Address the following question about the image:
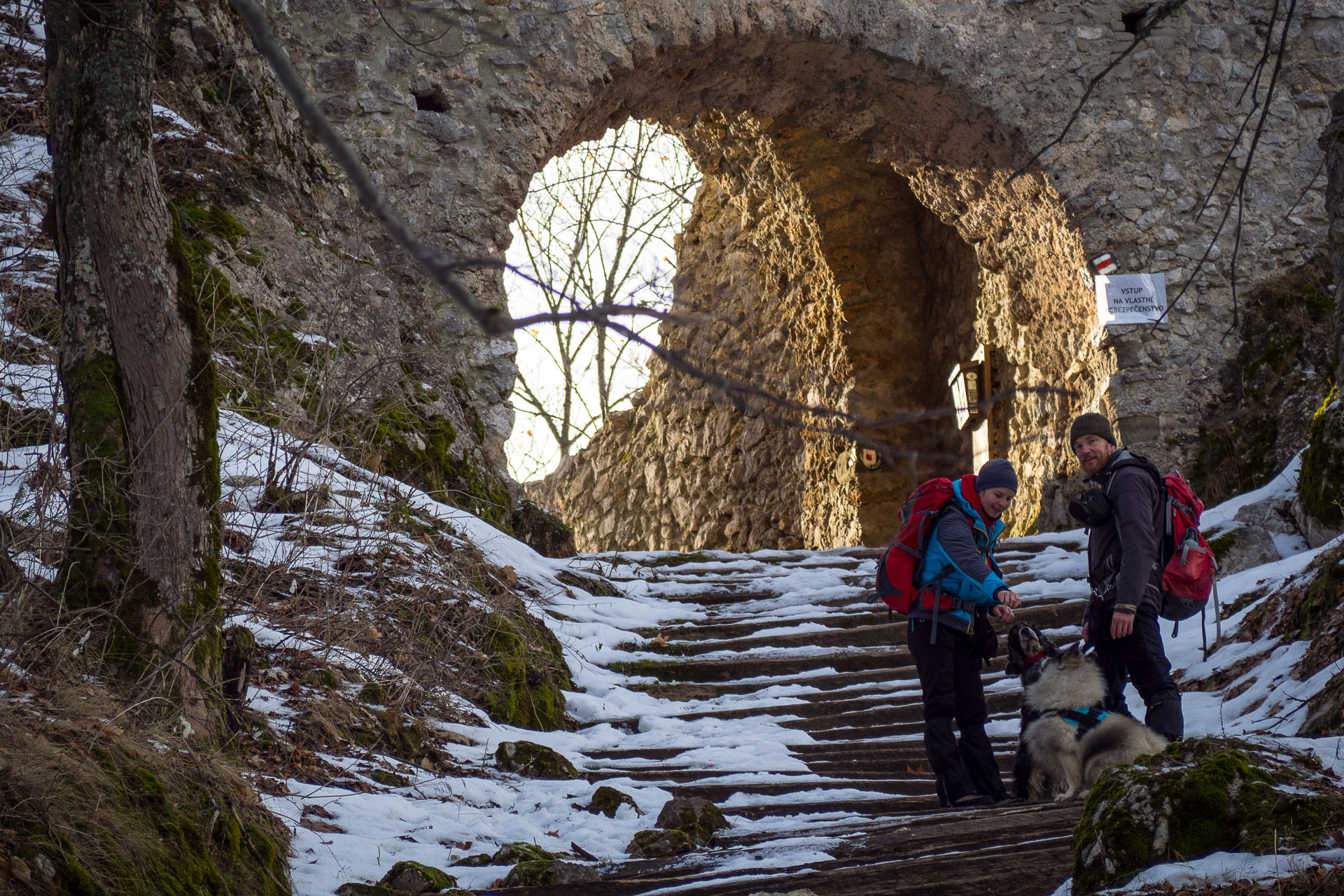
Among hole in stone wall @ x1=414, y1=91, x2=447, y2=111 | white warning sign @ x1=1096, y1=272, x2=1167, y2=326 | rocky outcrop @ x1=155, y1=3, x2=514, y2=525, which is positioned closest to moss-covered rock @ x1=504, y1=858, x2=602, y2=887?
rocky outcrop @ x1=155, y1=3, x2=514, y2=525

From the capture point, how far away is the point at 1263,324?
8703 millimetres

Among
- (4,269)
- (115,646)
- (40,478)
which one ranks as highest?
(4,269)

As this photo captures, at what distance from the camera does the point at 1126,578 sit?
3746 millimetres

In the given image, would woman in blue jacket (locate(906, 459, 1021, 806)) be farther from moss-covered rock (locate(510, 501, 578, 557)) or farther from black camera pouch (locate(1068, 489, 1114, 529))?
moss-covered rock (locate(510, 501, 578, 557))

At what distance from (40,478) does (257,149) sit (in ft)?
13.5

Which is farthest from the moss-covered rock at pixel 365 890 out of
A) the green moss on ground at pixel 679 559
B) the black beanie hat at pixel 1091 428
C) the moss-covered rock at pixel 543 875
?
the green moss on ground at pixel 679 559

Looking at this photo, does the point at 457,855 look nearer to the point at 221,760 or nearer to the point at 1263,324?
the point at 221,760

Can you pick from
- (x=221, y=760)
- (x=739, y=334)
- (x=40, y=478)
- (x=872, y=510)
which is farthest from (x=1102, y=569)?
(x=872, y=510)

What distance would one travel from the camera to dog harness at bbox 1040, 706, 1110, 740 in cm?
363

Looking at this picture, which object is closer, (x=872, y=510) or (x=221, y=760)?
(x=221, y=760)

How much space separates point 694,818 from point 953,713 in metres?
0.98

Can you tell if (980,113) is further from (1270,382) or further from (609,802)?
(609,802)

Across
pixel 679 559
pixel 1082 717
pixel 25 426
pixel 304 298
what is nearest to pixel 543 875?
pixel 1082 717

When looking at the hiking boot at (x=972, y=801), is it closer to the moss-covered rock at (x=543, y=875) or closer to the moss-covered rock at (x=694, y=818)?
the moss-covered rock at (x=694, y=818)
